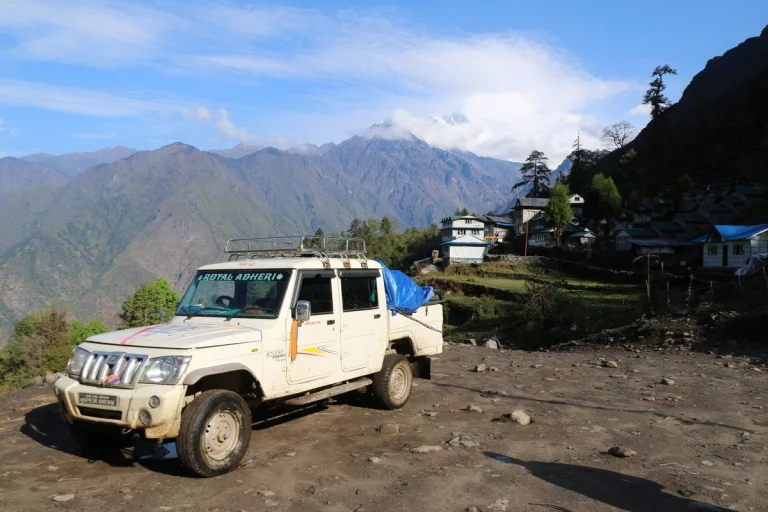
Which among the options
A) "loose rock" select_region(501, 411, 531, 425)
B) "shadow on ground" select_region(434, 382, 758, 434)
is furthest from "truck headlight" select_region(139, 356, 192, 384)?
"shadow on ground" select_region(434, 382, 758, 434)

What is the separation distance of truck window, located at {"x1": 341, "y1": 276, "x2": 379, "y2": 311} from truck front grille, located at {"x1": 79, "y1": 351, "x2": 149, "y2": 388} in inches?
117

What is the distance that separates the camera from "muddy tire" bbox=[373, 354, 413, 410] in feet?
27.6

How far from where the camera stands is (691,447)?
6.86 metres

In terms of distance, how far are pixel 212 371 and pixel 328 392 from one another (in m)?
2.04

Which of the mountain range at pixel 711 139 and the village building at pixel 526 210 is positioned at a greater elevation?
the mountain range at pixel 711 139

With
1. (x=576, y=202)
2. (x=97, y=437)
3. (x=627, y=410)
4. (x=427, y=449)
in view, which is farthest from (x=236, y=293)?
(x=576, y=202)

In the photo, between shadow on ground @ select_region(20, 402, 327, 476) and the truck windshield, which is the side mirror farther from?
shadow on ground @ select_region(20, 402, 327, 476)

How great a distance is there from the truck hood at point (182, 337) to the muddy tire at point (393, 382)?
2625 mm

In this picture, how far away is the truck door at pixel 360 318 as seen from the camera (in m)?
7.81

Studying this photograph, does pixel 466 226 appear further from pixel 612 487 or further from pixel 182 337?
pixel 182 337

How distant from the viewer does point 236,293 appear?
7355 mm

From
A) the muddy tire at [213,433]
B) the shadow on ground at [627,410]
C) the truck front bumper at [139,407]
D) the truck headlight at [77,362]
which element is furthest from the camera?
the shadow on ground at [627,410]

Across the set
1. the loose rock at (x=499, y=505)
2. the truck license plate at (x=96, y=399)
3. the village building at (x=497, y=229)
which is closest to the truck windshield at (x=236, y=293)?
the truck license plate at (x=96, y=399)

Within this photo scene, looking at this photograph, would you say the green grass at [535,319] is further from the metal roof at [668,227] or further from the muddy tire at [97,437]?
the metal roof at [668,227]
